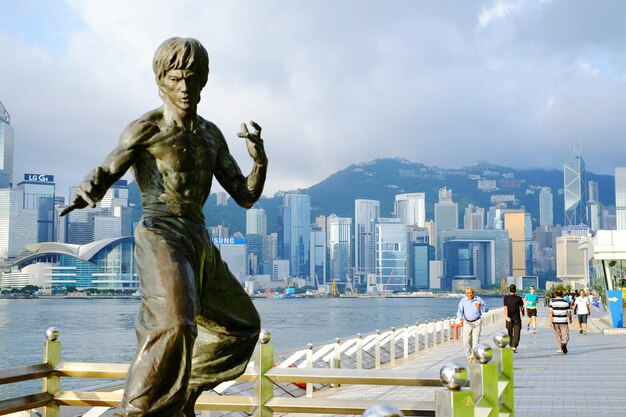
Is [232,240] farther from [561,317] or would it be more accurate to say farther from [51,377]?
[51,377]

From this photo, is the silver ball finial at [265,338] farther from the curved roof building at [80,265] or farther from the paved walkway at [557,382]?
the curved roof building at [80,265]

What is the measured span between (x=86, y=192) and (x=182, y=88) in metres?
0.77

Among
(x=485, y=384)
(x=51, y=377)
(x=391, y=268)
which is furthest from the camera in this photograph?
(x=391, y=268)

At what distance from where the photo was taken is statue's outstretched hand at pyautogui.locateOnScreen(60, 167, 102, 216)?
4062 millimetres

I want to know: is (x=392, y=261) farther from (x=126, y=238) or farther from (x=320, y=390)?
(x=320, y=390)

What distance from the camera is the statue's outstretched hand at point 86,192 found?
4.06 metres

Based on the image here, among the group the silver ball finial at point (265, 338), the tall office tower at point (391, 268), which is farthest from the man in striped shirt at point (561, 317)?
the tall office tower at point (391, 268)

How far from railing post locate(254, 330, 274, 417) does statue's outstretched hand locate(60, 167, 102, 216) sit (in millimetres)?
1716

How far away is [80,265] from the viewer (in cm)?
11681

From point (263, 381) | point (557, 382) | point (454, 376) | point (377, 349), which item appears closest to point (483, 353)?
point (454, 376)

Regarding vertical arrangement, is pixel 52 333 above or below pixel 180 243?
below

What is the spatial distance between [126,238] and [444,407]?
117 m

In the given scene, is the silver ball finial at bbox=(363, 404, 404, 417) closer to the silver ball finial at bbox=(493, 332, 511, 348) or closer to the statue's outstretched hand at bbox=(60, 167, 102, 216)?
the statue's outstretched hand at bbox=(60, 167, 102, 216)

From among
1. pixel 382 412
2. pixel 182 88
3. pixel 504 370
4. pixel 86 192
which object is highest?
pixel 182 88
